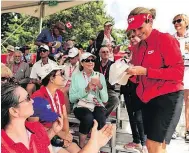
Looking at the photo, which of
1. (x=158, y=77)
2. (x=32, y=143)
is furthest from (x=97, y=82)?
(x=32, y=143)

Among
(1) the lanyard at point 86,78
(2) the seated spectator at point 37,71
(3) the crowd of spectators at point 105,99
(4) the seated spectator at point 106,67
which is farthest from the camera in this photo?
(2) the seated spectator at point 37,71

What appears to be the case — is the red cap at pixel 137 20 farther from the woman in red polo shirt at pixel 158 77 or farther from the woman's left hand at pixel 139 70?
the woman's left hand at pixel 139 70

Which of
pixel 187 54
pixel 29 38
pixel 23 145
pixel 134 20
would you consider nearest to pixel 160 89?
pixel 134 20

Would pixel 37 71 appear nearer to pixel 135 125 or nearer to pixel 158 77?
pixel 135 125

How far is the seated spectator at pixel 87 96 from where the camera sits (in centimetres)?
347

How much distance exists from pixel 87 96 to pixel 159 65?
154cm

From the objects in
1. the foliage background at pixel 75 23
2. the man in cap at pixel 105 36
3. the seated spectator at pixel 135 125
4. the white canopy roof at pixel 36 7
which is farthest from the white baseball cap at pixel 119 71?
the foliage background at pixel 75 23

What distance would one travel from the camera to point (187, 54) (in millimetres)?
3850

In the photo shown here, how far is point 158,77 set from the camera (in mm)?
2246

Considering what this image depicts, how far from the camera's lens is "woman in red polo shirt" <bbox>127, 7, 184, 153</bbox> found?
7.34 ft

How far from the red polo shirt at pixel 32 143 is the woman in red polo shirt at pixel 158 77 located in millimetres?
805

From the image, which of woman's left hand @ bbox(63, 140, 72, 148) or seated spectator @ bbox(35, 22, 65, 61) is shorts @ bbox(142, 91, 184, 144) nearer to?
woman's left hand @ bbox(63, 140, 72, 148)

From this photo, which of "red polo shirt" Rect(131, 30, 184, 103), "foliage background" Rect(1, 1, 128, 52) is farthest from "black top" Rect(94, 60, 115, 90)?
"foliage background" Rect(1, 1, 128, 52)

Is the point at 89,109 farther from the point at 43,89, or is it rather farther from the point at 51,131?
the point at 51,131
